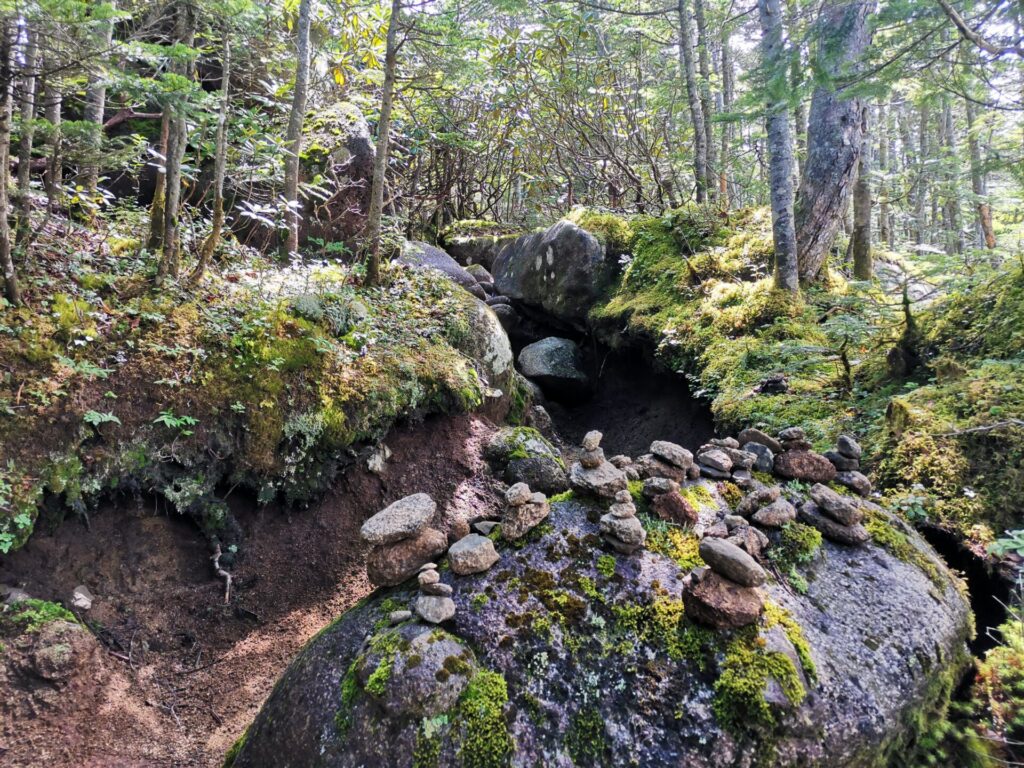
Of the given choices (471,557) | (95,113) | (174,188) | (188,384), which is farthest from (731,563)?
(95,113)

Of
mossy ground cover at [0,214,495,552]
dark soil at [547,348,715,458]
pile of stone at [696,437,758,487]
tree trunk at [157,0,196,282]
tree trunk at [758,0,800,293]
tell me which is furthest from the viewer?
dark soil at [547,348,715,458]

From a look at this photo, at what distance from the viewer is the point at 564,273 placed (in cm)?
967

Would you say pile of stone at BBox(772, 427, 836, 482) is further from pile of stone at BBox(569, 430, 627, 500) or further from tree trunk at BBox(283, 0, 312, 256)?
tree trunk at BBox(283, 0, 312, 256)

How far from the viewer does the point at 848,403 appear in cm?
516

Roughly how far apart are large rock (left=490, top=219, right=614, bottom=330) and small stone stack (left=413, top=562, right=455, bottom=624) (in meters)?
7.43

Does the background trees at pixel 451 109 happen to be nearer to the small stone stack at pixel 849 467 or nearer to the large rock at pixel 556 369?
the small stone stack at pixel 849 467

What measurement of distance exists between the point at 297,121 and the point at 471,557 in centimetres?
602

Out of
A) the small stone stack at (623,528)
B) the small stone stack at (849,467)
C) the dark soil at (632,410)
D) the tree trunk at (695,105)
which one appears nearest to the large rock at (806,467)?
the small stone stack at (849,467)

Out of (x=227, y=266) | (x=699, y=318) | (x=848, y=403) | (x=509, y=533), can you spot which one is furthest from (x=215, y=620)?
(x=699, y=318)

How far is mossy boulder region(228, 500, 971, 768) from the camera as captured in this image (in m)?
2.24

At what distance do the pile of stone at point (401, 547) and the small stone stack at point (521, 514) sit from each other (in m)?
0.41

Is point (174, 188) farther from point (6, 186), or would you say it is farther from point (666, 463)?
point (666, 463)

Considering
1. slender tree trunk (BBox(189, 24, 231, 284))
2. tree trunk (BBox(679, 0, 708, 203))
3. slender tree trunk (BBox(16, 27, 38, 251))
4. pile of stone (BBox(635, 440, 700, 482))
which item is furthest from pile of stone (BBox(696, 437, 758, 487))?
tree trunk (BBox(679, 0, 708, 203))

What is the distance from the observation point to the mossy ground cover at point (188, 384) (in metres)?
3.78
